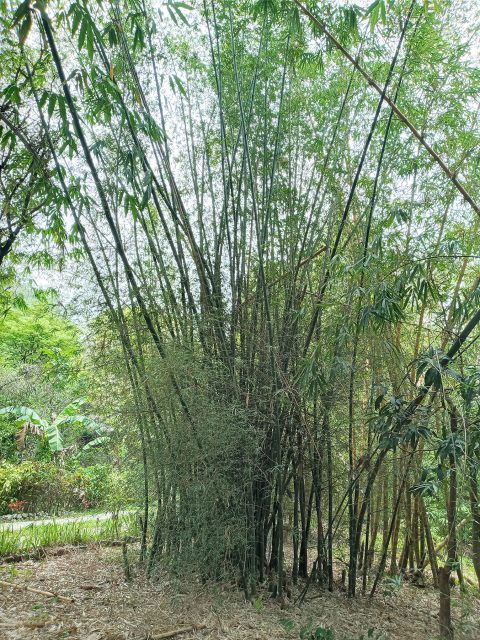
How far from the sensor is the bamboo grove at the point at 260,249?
287cm

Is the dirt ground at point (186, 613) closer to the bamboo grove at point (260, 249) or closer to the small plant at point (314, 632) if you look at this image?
the small plant at point (314, 632)

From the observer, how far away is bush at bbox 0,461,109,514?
23.0ft

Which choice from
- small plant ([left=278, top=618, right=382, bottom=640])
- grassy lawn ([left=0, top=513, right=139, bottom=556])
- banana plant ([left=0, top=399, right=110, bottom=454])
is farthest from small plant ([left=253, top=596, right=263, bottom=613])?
banana plant ([left=0, top=399, right=110, bottom=454])

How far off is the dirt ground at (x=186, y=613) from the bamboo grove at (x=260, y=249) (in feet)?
0.48

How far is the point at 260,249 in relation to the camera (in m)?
2.82

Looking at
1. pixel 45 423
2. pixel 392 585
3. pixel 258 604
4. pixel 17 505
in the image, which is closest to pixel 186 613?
pixel 258 604

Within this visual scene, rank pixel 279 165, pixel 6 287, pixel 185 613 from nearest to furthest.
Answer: pixel 185 613 < pixel 279 165 < pixel 6 287

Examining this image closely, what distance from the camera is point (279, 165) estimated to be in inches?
133

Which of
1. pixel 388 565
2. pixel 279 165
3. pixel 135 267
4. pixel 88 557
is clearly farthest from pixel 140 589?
pixel 279 165

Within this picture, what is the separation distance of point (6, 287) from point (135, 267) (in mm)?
2266

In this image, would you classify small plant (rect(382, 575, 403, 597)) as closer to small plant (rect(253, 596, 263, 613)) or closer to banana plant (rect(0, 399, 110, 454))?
small plant (rect(253, 596, 263, 613))

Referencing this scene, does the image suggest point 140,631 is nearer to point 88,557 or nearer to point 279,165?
point 88,557

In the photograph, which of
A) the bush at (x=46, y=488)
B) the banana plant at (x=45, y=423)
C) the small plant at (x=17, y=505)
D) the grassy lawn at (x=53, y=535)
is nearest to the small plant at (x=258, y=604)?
the grassy lawn at (x=53, y=535)

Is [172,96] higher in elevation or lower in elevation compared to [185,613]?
higher
